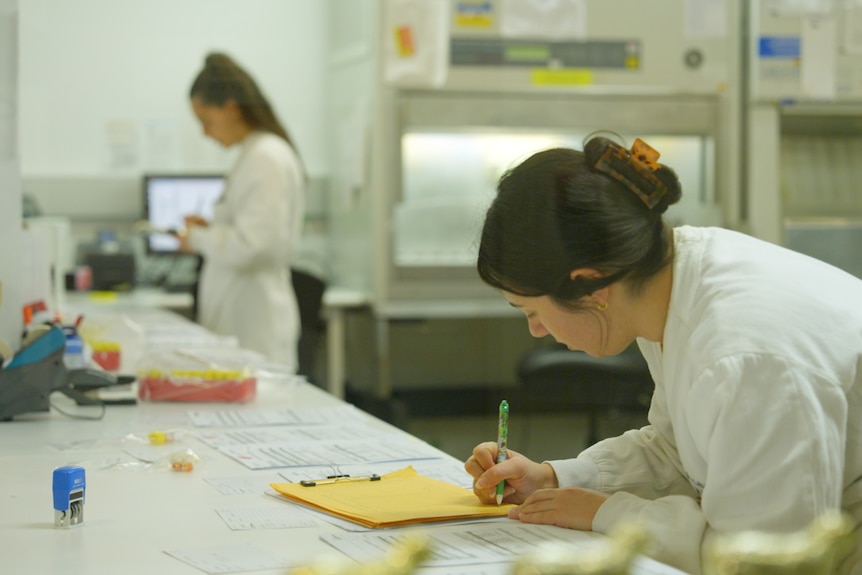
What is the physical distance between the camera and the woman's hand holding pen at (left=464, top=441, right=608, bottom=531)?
48.4 inches

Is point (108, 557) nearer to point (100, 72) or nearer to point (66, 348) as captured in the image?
point (66, 348)

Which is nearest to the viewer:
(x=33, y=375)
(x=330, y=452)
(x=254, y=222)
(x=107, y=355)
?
(x=330, y=452)

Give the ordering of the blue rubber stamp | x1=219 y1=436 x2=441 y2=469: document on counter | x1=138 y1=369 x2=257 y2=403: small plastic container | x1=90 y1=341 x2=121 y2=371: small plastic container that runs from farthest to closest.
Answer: x1=90 y1=341 x2=121 y2=371: small plastic container, x1=138 y1=369 x2=257 y2=403: small plastic container, x1=219 y1=436 x2=441 y2=469: document on counter, the blue rubber stamp

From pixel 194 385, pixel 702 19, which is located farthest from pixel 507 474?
pixel 702 19

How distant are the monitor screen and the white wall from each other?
6.5 inches

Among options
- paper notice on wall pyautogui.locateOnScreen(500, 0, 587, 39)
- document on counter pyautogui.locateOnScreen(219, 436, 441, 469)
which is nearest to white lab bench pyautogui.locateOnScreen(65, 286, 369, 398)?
paper notice on wall pyautogui.locateOnScreen(500, 0, 587, 39)

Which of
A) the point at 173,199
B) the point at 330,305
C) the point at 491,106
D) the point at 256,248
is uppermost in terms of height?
the point at 491,106

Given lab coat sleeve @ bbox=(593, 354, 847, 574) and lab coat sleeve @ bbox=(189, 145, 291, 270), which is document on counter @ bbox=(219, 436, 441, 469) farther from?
lab coat sleeve @ bbox=(189, 145, 291, 270)

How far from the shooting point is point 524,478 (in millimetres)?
1365

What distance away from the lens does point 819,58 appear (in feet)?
13.5

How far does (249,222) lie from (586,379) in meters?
1.14

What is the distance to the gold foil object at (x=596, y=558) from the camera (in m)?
0.59

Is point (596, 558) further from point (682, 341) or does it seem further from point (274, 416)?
point (274, 416)

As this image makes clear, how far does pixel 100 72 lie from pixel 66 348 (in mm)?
2694
